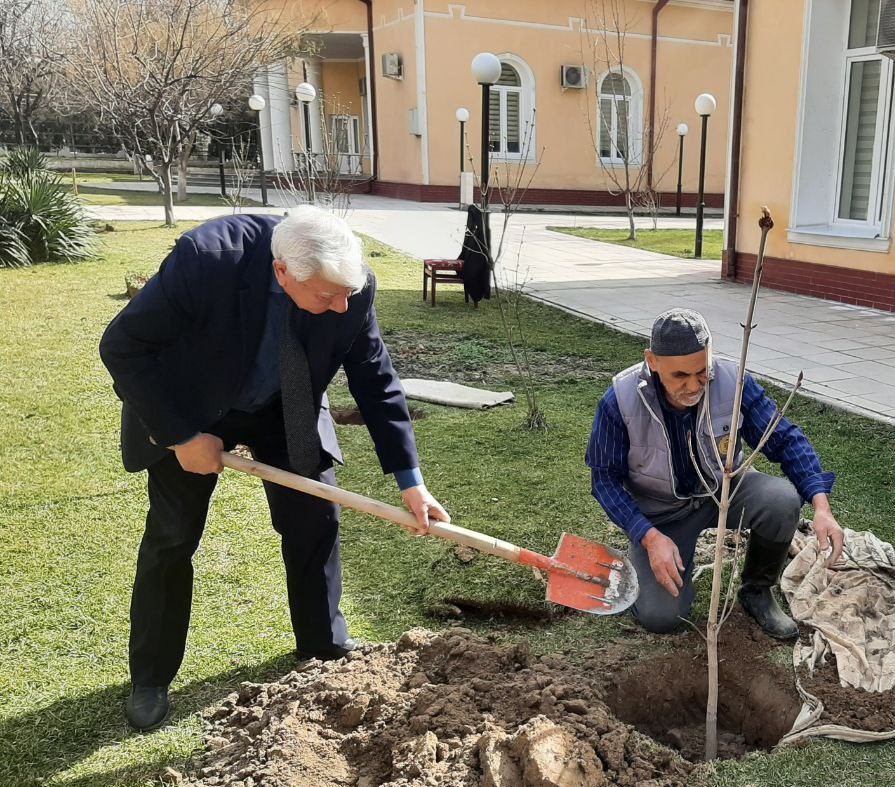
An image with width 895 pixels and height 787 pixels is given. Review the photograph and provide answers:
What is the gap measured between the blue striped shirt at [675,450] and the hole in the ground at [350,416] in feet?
9.71

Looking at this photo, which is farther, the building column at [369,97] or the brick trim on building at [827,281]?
the building column at [369,97]

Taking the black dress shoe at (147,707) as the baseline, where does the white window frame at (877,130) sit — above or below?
above

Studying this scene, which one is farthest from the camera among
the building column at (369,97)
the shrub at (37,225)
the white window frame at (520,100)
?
the building column at (369,97)

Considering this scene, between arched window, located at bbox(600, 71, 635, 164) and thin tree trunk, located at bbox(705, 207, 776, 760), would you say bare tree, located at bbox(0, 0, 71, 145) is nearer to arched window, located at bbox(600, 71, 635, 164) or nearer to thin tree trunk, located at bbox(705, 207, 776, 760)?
arched window, located at bbox(600, 71, 635, 164)

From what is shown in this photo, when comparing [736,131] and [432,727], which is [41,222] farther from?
[432,727]

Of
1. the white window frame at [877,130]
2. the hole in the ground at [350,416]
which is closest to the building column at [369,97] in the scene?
the white window frame at [877,130]

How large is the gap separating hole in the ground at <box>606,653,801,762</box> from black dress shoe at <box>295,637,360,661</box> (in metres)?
0.94

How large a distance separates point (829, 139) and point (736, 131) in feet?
4.05

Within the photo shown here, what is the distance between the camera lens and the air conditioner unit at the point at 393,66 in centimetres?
2369

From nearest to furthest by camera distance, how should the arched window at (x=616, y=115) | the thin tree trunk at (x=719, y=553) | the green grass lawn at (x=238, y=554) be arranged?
the thin tree trunk at (x=719, y=553) → the green grass lawn at (x=238, y=554) → the arched window at (x=616, y=115)

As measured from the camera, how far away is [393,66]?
936 inches

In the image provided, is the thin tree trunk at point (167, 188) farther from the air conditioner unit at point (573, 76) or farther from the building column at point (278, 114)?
the air conditioner unit at point (573, 76)

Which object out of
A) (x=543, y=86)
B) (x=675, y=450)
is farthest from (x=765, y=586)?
(x=543, y=86)

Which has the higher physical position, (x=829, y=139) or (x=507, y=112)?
(x=507, y=112)
